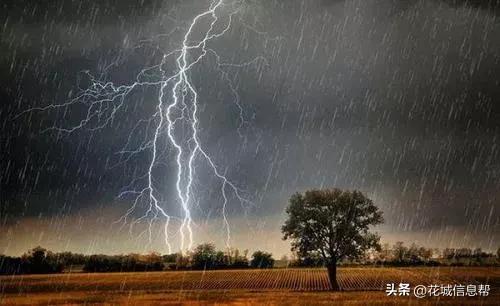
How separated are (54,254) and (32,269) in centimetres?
379

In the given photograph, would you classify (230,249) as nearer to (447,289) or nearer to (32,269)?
(32,269)

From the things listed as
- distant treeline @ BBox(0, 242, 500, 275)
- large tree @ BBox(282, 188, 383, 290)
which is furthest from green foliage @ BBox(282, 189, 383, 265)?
distant treeline @ BBox(0, 242, 500, 275)

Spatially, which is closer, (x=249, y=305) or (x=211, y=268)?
(x=249, y=305)

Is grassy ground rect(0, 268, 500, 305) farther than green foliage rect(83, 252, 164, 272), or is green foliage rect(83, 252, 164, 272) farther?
green foliage rect(83, 252, 164, 272)

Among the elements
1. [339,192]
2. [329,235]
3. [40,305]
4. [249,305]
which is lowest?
[40,305]

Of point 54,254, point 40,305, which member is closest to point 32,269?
point 54,254

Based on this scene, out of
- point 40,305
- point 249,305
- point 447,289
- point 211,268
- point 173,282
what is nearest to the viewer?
point 249,305

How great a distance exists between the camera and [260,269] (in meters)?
61.4

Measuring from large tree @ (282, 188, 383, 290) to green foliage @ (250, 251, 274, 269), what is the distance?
83.2 ft

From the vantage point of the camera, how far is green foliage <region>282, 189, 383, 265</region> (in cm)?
3691

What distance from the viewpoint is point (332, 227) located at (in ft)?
122

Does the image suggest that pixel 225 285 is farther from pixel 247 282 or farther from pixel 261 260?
pixel 261 260

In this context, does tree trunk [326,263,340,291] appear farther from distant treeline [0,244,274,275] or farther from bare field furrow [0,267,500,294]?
distant treeline [0,244,274,275]

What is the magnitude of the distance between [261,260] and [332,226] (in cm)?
2717
